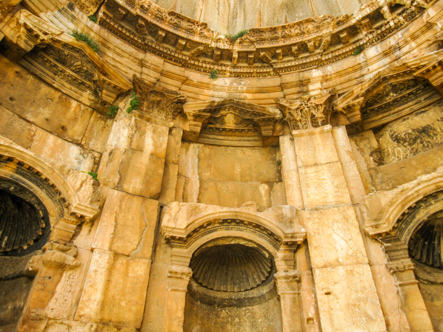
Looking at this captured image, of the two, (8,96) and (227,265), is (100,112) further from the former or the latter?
(227,265)

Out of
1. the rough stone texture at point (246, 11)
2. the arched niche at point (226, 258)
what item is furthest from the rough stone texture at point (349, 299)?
the rough stone texture at point (246, 11)

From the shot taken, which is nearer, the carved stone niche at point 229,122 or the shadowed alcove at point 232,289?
the shadowed alcove at point 232,289

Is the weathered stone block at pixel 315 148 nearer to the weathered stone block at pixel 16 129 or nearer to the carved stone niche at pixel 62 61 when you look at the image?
the carved stone niche at pixel 62 61

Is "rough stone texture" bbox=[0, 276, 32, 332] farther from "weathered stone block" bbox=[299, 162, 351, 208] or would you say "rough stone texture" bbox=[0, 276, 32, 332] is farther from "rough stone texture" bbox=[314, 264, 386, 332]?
"weathered stone block" bbox=[299, 162, 351, 208]

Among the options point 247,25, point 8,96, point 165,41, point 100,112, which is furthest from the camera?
point 247,25

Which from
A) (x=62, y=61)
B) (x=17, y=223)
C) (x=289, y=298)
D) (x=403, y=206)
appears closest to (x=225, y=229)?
(x=289, y=298)

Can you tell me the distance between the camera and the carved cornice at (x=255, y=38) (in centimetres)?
773

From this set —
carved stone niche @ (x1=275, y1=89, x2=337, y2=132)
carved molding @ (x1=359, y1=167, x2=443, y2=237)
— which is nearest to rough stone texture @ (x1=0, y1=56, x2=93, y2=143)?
carved stone niche @ (x1=275, y1=89, x2=337, y2=132)

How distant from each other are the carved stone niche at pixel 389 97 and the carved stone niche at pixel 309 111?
264 millimetres

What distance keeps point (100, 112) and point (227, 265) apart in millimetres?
4452

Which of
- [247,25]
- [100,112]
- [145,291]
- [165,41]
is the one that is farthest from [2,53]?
[247,25]

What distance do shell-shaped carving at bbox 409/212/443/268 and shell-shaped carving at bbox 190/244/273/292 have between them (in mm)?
2628

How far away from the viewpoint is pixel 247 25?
10.4 meters

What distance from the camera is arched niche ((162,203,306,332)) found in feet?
17.9
